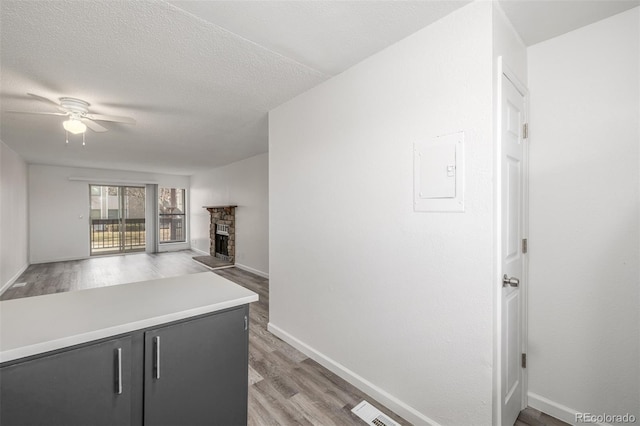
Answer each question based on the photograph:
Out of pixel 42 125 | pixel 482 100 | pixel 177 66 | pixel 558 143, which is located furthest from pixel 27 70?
pixel 558 143

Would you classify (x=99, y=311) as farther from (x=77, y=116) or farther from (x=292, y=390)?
(x=77, y=116)

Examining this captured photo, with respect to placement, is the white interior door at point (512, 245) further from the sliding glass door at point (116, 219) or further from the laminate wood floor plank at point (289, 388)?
the sliding glass door at point (116, 219)

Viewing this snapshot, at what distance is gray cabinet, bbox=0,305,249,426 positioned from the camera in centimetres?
91

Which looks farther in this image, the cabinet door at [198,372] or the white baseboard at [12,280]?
the white baseboard at [12,280]

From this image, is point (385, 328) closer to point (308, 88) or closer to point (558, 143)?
point (558, 143)

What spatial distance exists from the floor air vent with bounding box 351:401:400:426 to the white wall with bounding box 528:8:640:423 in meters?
1.03

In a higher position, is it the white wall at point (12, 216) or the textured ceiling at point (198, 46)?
the textured ceiling at point (198, 46)

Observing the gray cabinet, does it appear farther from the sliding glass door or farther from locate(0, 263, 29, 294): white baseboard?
the sliding glass door

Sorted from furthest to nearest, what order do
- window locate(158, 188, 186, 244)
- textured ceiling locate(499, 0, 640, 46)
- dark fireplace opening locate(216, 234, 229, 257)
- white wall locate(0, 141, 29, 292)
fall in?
window locate(158, 188, 186, 244)
dark fireplace opening locate(216, 234, 229, 257)
white wall locate(0, 141, 29, 292)
textured ceiling locate(499, 0, 640, 46)

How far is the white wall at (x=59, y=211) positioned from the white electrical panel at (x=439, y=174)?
8.94m

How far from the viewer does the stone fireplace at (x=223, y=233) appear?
22.1ft

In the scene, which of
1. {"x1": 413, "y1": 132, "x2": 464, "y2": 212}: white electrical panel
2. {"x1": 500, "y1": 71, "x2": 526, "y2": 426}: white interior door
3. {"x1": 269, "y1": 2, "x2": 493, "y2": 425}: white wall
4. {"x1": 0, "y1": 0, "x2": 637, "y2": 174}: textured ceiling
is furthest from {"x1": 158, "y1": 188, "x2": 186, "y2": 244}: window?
{"x1": 500, "y1": 71, "x2": 526, "y2": 426}: white interior door

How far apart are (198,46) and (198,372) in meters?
2.05

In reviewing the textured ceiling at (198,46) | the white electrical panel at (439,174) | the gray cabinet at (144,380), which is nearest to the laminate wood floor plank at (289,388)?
the gray cabinet at (144,380)
